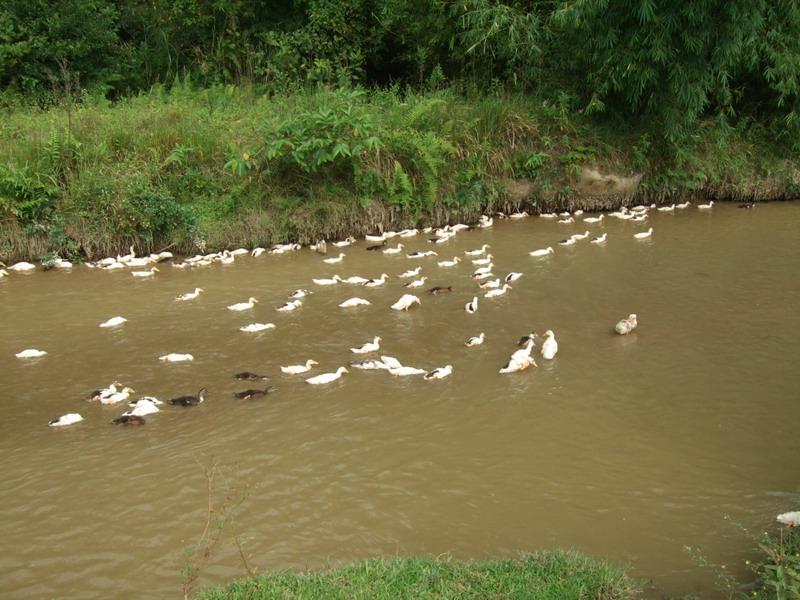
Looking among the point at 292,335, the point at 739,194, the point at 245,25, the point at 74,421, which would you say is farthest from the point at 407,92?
the point at 74,421

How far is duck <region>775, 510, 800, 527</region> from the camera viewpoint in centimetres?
586

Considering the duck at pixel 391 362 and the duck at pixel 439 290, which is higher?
the duck at pixel 391 362

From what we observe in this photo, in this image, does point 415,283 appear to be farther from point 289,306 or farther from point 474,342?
point 474,342

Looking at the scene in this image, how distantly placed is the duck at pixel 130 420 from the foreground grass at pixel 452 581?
327 cm

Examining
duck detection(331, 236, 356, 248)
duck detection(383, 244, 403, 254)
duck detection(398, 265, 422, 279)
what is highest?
duck detection(398, 265, 422, 279)

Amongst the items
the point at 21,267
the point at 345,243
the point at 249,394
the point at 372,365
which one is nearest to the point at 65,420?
the point at 249,394

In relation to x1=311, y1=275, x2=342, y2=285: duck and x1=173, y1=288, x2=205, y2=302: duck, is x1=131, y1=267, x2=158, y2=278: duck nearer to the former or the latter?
x1=173, y1=288, x2=205, y2=302: duck

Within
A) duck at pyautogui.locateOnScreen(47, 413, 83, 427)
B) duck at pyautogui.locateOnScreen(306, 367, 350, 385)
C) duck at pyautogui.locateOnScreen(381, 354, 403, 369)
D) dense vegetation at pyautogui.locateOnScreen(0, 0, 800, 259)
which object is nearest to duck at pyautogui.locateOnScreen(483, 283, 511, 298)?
duck at pyautogui.locateOnScreen(381, 354, 403, 369)

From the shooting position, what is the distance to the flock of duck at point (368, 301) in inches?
342

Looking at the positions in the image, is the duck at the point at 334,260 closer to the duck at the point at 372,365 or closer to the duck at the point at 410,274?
the duck at the point at 410,274

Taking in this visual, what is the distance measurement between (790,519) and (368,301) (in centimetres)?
727

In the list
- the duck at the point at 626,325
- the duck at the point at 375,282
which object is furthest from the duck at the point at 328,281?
the duck at the point at 626,325

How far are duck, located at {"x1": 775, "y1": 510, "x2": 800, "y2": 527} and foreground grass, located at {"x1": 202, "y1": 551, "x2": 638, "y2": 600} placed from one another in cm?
154

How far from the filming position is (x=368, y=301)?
12.0 m
